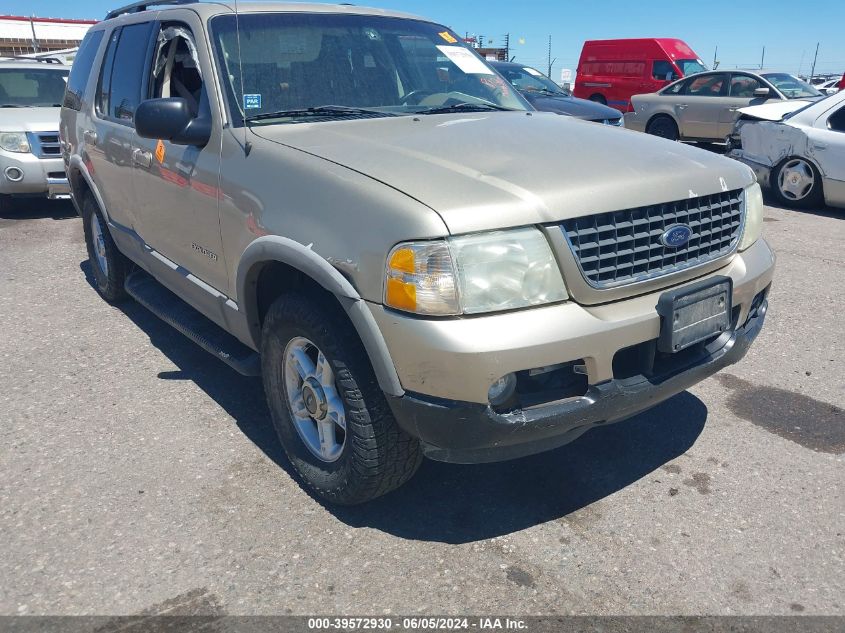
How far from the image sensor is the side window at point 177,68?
11.6 feet

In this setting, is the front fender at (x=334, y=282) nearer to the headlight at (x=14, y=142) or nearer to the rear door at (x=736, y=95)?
the headlight at (x=14, y=142)

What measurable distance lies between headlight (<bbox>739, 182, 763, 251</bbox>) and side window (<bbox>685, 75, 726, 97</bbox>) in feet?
37.8

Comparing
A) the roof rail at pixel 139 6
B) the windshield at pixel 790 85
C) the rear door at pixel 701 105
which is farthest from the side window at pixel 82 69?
the windshield at pixel 790 85

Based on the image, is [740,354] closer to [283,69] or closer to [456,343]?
[456,343]

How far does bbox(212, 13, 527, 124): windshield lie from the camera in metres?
3.33

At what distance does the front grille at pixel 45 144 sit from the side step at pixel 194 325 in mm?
4570

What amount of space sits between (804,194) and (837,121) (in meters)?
0.85

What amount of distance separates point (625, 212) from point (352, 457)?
1.32 m

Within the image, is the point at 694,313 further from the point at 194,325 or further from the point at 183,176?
the point at 194,325

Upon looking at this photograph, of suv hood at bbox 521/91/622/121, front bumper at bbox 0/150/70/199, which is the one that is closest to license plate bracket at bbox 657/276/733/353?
suv hood at bbox 521/91/622/121

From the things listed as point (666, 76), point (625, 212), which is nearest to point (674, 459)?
point (625, 212)

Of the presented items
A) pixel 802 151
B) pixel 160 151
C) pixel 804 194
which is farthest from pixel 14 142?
pixel 804 194

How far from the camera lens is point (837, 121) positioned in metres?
8.09

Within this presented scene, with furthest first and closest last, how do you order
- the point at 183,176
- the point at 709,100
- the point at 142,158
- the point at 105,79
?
the point at 709,100 < the point at 105,79 < the point at 142,158 < the point at 183,176
